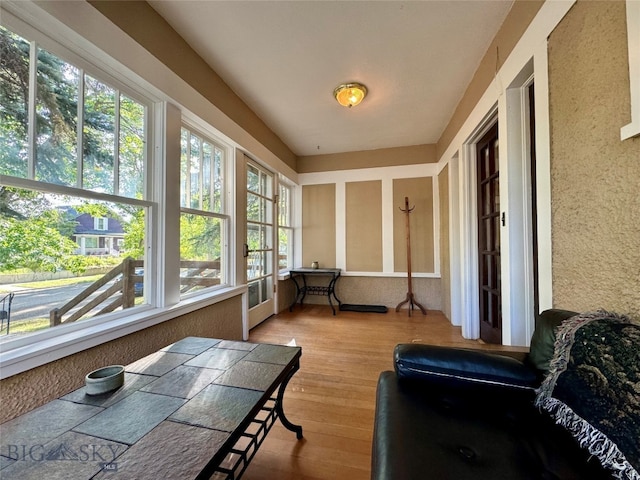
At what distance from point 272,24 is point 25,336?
227 cm

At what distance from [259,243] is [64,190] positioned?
87.0 inches

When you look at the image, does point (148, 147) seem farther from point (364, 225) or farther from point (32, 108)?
point (364, 225)

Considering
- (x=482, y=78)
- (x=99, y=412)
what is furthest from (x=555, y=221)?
(x=99, y=412)

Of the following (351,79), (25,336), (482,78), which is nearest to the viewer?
(25,336)

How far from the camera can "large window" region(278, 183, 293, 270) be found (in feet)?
13.7

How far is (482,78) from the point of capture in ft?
6.97

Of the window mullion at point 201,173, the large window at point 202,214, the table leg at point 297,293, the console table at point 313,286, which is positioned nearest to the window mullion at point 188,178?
the large window at point 202,214

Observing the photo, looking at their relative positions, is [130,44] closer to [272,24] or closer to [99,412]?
[272,24]

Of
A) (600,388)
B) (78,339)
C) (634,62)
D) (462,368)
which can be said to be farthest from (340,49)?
(78,339)

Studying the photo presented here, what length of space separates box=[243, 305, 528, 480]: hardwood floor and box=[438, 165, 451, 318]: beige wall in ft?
0.92

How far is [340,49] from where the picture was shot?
2016mm

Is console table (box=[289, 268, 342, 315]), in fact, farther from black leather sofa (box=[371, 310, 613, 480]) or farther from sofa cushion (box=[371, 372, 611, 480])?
sofa cushion (box=[371, 372, 611, 480])

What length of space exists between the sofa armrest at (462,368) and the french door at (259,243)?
85.7 inches

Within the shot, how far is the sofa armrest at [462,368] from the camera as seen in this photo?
983 mm
